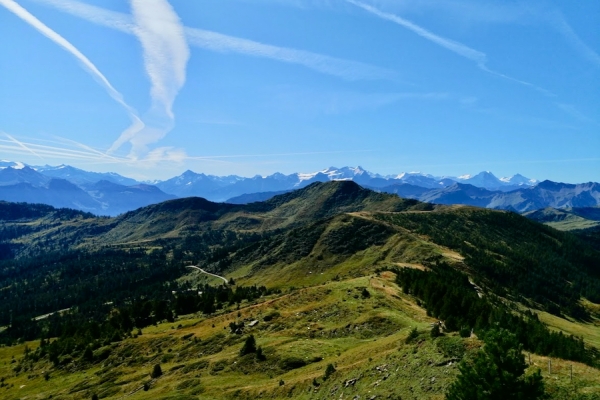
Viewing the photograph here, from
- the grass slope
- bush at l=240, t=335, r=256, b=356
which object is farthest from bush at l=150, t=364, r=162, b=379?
bush at l=240, t=335, r=256, b=356

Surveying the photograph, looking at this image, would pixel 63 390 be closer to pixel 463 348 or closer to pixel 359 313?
pixel 359 313

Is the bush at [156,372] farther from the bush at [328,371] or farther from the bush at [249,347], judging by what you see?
the bush at [328,371]

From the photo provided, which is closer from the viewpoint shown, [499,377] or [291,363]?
[499,377]

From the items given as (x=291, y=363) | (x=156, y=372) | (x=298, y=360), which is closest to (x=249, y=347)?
(x=291, y=363)

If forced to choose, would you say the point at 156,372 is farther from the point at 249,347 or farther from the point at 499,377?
the point at 499,377

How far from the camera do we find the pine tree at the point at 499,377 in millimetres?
30125

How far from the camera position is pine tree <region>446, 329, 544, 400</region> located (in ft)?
98.8

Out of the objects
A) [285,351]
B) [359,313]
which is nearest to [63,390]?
[285,351]

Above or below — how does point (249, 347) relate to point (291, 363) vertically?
above

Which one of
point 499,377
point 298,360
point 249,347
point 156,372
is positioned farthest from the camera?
point 156,372

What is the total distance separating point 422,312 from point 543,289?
146m

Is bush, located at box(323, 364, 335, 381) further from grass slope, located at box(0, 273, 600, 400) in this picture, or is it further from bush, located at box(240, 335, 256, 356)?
bush, located at box(240, 335, 256, 356)

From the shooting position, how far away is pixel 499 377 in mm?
30438

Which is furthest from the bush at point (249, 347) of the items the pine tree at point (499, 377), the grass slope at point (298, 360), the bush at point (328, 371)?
the pine tree at point (499, 377)
